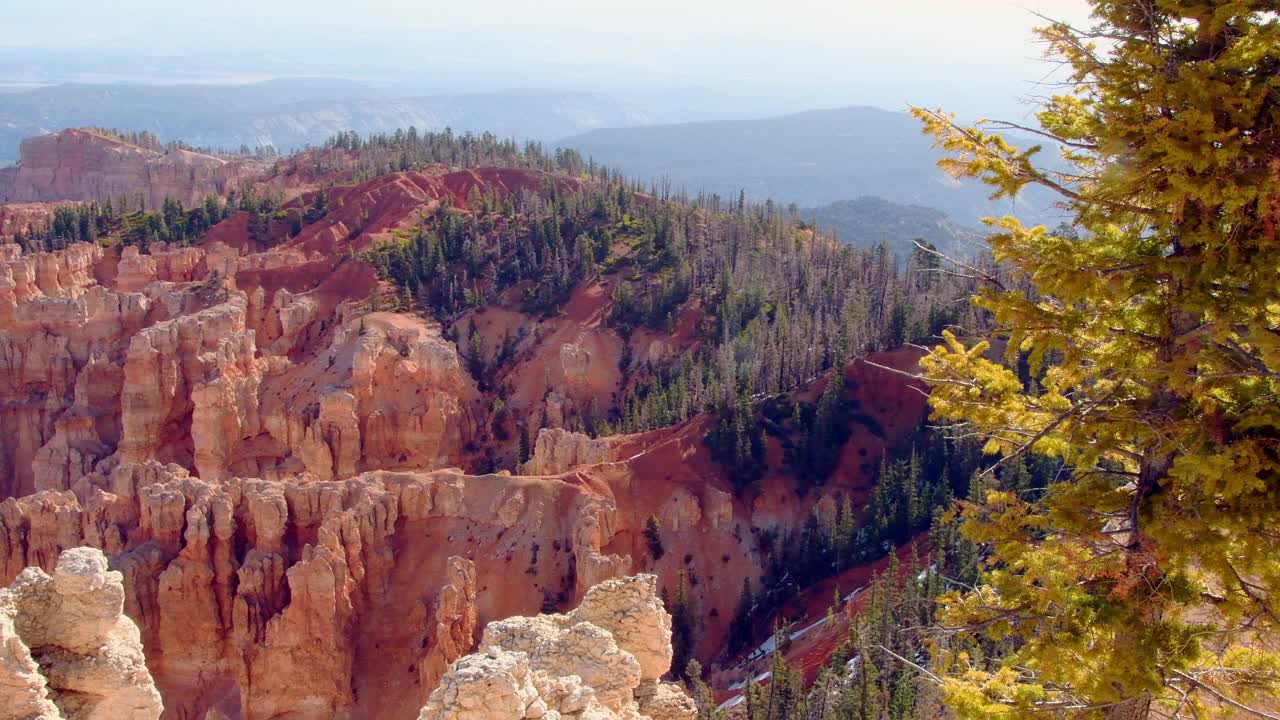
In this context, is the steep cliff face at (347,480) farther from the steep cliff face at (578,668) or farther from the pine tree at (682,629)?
the pine tree at (682,629)

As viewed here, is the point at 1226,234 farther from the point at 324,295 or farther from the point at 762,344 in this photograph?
the point at 324,295

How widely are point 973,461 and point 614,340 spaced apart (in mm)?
26427

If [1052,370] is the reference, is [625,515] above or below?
below

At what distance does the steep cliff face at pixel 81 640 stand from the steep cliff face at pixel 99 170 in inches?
4442

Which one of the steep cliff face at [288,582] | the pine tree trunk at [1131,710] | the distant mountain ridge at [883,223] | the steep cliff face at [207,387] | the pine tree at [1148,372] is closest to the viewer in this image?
the pine tree at [1148,372]

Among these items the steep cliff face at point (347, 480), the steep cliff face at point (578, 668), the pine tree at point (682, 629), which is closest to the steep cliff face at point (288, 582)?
the steep cliff face at point (347, 480)

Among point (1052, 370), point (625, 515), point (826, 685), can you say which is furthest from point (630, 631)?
point (625, 515)

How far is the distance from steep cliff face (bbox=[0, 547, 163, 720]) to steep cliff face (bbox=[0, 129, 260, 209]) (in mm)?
112826

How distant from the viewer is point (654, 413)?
57.6 metres

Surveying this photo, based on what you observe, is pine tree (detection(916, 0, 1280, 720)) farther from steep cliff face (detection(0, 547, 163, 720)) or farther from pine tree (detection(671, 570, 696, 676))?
pine tree (detection(671, 570, 696, 676))

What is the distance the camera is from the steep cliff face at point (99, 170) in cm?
11956

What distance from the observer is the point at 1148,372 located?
984cm

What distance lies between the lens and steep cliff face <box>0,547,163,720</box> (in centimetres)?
1423

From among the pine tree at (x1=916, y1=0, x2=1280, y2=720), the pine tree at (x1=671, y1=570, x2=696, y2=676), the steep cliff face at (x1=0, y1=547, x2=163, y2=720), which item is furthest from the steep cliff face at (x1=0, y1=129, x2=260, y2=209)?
the pine tree at (x1=916, y1=0, x2=1280, y2=720)
